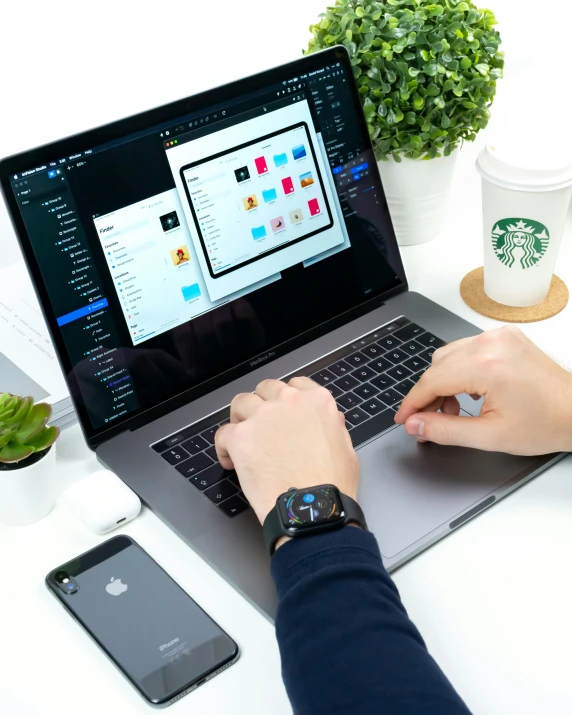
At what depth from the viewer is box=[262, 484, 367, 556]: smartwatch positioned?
0.73 m

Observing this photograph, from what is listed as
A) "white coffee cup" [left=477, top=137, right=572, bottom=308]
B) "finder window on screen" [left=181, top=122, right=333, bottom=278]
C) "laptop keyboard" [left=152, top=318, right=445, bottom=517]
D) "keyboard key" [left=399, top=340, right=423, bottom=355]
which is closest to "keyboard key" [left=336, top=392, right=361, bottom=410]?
"laptop keyboard" [left=152, top=318, right=445, bottom=517]

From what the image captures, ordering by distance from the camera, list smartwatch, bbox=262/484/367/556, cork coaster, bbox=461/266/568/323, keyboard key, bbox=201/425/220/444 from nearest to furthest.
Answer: smartwatch, bbox=262/484/367/556 < keyboard key, bbox=201/425/220/444 < cork coaster, bbox=461/266/568/323

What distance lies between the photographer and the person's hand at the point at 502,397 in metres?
0.87

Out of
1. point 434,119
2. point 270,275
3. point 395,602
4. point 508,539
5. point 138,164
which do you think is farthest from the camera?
point 434,119

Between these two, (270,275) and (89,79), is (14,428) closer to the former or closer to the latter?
(270,275)

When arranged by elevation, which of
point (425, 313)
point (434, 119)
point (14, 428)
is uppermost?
point (434, 119)

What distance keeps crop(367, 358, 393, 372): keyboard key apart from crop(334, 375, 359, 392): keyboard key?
0.03 meters

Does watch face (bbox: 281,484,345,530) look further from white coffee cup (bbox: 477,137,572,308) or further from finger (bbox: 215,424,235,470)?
white coffee cup (bbox: 477,137,572,308)

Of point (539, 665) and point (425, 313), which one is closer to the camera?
point (539, 665)

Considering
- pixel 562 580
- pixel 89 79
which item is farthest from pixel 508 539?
pixel 89 79

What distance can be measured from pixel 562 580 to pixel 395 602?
190 mm

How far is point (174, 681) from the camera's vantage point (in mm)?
715

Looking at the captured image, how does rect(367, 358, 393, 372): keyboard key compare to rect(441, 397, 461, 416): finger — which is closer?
rect(441, 397, 461, 416): finger

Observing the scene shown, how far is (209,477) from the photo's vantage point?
90 centimetres
